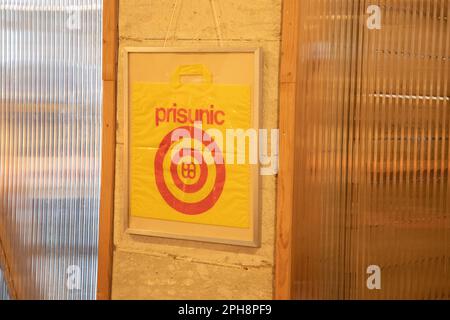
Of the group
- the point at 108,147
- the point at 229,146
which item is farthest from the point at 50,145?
the point at 229,146

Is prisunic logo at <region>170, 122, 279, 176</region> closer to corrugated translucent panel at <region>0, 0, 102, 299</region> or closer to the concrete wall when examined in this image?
the concrete wall

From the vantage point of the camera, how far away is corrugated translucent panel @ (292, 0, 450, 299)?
2504 millimetres

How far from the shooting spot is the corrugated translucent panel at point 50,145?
9.87 ft

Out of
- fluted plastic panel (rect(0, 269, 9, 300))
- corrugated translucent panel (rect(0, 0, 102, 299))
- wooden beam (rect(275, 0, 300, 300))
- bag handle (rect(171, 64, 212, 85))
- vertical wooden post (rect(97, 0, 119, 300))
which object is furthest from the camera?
fluted plastic panel (rect(0, 269, 9, 300))

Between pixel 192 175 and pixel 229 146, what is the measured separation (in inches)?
8.1

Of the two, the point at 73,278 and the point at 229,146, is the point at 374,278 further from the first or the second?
the point at 73,278

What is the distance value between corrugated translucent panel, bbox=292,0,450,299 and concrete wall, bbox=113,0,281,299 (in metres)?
0.12

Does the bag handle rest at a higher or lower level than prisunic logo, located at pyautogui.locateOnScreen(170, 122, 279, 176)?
higher

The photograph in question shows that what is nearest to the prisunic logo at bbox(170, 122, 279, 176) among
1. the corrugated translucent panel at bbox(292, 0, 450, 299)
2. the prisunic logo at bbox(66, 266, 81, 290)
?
the corrugated translucent panel at bbox(292, 0, 450, 299)

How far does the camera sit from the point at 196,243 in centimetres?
263
